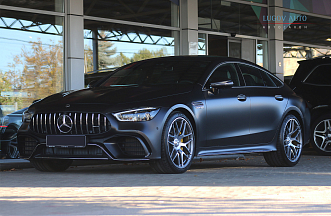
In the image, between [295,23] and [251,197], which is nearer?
[251,197]

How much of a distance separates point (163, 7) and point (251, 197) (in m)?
10.6

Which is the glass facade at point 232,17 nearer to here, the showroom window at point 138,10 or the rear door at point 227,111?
the showroom window at point 138,10

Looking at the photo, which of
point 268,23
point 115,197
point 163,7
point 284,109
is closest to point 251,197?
point 115,197

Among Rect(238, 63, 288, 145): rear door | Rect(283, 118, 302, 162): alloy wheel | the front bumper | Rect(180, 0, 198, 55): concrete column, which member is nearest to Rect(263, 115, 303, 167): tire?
Rect(283, 118, 302, 162): alloy wheel

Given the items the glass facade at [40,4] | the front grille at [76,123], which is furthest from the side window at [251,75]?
the glass facade at [40,4]

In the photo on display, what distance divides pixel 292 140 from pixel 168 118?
2.81 metres

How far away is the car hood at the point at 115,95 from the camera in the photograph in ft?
22.5

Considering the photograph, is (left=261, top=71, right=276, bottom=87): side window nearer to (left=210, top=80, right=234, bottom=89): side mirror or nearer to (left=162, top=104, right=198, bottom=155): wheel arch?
(left=210, top=80, right=234, bottom=89): side mirror

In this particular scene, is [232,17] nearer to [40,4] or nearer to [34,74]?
[40,4]

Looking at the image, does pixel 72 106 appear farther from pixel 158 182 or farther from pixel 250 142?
pixel 250 142

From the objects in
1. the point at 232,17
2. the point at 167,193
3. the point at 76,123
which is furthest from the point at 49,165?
the point at 232,17

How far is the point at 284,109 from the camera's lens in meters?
8.69

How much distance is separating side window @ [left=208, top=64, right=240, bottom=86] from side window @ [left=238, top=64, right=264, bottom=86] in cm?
19

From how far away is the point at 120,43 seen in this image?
13656 mm
